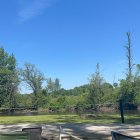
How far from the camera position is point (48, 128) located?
1234 cm

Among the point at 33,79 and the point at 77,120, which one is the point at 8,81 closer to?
the point at 33,79

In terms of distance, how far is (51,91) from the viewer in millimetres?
58938

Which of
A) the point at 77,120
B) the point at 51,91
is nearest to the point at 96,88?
the point at 51,91

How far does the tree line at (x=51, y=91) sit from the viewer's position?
44375 mm

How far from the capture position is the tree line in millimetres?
44375

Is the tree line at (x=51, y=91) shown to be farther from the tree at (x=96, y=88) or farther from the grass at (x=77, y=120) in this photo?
the grass at (x=77, y=120)

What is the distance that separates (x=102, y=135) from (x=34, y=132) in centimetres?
302

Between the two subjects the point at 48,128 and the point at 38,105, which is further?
the point at 38,105

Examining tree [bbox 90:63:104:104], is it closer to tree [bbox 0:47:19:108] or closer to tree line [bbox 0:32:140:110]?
tree line [bbox 0:32:140:110]

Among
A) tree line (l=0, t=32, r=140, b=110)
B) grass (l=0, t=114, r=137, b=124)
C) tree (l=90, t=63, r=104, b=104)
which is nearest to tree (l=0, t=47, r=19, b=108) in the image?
tree line (l=0, t=32, r=140, b=110)

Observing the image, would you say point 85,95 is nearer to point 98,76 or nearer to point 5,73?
point 98,76

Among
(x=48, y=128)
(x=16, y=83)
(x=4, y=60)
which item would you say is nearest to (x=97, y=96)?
(x=16, y=83)

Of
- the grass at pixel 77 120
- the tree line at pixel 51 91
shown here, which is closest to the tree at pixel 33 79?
the tree line at pixel 51 91

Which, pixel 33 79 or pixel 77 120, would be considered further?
pixel 33 79
